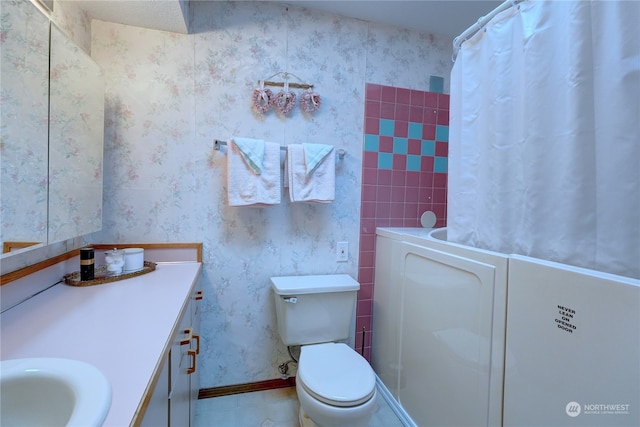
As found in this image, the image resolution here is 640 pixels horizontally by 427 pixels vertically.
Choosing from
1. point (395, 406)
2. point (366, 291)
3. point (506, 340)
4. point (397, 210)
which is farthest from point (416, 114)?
point (395, 406)

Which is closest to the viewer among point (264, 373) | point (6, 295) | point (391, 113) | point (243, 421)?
point (6, 295)

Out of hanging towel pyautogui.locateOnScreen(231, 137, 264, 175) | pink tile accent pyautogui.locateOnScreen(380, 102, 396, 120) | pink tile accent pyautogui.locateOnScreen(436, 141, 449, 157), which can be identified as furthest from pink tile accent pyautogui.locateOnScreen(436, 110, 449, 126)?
hanging towel pyautogui.locateOnScreen(231, 137, 264, 175)

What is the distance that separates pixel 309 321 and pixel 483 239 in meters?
0.97

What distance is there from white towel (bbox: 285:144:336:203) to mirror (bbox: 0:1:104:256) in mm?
901

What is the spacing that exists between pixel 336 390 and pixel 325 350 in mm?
313

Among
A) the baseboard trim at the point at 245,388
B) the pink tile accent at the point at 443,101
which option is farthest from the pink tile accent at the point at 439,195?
the baseboard trim at the point at 245,388

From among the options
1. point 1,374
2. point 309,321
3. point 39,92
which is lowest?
point 309,321

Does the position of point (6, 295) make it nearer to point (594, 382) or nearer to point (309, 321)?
point (309, 321)

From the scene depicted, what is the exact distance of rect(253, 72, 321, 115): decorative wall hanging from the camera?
1.59m

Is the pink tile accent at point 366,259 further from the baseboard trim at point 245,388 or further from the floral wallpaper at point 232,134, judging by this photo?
the baseboard trim at point 245,388

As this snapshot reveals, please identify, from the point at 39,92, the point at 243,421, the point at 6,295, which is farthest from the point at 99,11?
the point at 243,421

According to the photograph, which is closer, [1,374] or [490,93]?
[1,374]

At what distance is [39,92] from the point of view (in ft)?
3.06

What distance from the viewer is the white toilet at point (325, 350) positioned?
1.13 meters
